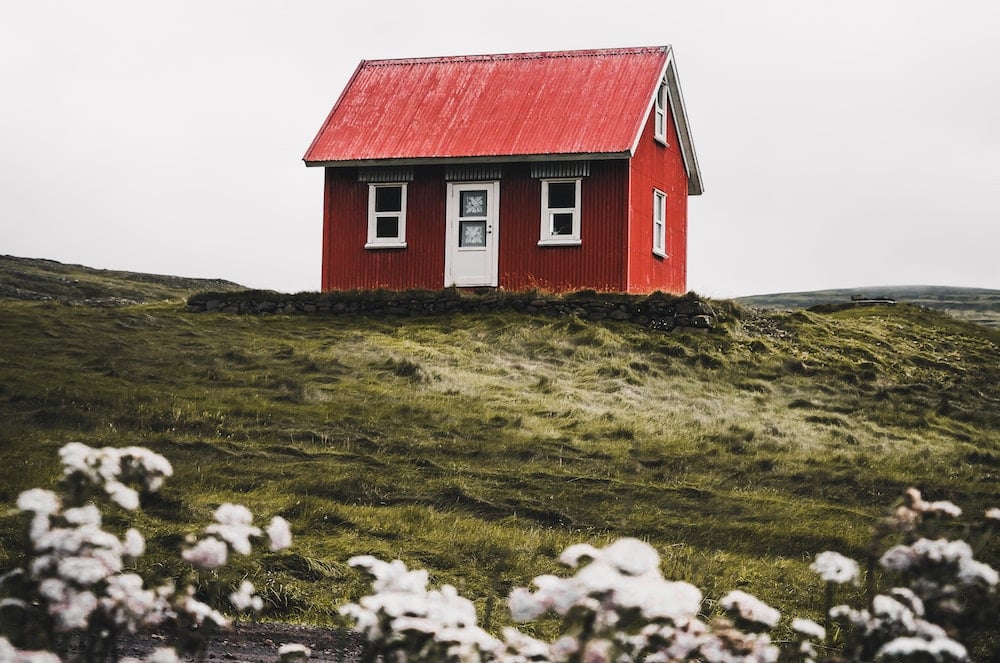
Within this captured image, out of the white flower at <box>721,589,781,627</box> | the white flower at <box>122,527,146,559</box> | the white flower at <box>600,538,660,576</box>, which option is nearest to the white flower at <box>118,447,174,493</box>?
the white flower at <box>122,527,146,559</box>

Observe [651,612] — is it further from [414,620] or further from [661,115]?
[661,115]

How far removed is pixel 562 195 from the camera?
2648cm

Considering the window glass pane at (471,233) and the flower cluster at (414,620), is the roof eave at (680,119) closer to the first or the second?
the window glass pane at (471,233)

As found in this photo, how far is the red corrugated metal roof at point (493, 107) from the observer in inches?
1032

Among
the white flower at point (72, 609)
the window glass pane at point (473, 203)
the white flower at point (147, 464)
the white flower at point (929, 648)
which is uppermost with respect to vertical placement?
the window glass pane at point (473, 203)

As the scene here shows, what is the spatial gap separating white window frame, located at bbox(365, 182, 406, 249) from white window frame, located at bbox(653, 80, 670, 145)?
672 cm

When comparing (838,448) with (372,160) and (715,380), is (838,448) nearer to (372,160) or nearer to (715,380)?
(715,380)

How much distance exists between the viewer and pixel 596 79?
93.3 feet

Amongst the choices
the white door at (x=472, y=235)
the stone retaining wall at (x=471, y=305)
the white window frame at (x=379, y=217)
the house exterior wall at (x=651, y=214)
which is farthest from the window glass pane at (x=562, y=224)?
the white window frame at (x=379, y=217)

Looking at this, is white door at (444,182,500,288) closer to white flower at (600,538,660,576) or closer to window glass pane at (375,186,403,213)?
window glass pane at (375,186,403,213)

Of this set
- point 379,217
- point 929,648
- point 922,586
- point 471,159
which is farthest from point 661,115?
point 929,648

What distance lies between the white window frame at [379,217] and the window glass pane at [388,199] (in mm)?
102

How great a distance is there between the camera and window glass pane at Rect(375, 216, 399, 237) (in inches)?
1074

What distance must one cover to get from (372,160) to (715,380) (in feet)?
35.5
